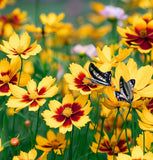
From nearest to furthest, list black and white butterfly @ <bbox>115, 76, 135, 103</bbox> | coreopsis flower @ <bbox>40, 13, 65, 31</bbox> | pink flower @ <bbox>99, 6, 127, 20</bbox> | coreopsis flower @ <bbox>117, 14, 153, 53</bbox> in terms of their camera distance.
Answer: black and white butterfly @ <bbox>115, 76, 135, 103</bbox>, coreopsis flower @ <bbox>117, 14, 153, 53</bbox>, coreopsis flower @ <bbox>40, 13, 65, 31</bbox>, pink flower @ <bbox>99, 6, 127, 20</bbox>

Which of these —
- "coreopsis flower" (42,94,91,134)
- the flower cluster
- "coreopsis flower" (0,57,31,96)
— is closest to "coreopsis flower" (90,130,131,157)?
the flower cluster

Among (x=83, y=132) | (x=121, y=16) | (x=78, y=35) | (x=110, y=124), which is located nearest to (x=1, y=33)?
(x=121, y=16)

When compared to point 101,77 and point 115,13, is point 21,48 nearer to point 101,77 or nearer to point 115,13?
→ point 101,77

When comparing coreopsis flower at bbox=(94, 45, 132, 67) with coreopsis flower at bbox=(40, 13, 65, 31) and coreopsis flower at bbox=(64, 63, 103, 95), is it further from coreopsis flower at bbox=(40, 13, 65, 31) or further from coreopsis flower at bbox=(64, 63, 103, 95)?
coreopsis flower at bbox=(40, 13, 65, 31)

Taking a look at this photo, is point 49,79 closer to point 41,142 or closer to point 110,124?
point 41,142

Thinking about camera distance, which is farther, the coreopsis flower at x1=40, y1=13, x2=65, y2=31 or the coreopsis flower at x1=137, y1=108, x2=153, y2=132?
the coreopsis flower at x1=40, y1=13, x2=65, y2=31

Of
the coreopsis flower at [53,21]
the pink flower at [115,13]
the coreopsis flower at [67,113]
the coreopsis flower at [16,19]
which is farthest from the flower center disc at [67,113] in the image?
the coreopsis flower at [16,19]
